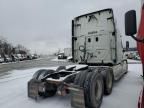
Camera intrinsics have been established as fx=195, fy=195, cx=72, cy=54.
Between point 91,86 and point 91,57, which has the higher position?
point 91,57

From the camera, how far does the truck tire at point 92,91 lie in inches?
191

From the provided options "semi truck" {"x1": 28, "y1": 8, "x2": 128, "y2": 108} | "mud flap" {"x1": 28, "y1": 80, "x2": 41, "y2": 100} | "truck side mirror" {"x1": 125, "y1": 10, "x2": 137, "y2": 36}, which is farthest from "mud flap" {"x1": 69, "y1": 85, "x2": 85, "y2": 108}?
"truck side mirror" {"x1": 125, "y1": 10, "x2": 137, "y2": 36}

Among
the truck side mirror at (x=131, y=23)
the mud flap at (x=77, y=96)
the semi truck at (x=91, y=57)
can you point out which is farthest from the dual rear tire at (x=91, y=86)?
the truck side mirror at (x=131, y=23)

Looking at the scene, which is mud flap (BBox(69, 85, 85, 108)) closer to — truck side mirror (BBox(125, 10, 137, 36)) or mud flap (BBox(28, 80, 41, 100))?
mud flap (BBox(28, 80, 41, 100))

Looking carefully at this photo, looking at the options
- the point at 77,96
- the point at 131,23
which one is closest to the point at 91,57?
the point at 77,96

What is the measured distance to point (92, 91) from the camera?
16.3 feet

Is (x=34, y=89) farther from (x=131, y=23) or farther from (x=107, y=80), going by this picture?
(x=131, y=23)

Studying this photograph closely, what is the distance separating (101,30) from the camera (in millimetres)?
8516

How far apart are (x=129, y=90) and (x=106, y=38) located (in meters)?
2.41

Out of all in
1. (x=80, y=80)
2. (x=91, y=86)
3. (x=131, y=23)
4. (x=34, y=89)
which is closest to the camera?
(x=131, y=23)

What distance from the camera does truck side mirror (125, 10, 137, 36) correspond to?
310cm

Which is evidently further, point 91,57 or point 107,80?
point 91,57

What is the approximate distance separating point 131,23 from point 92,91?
7.81 ft

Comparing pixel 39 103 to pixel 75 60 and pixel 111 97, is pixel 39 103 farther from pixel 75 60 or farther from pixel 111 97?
pixel 75 60
